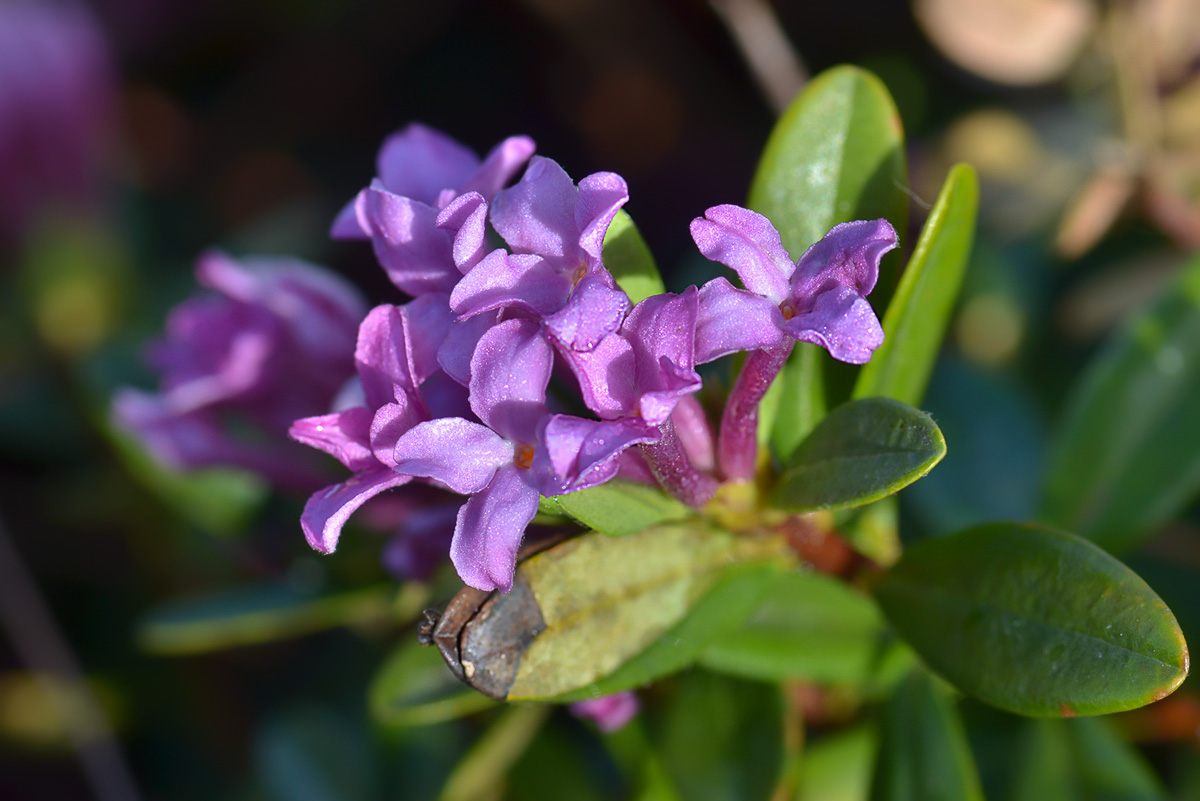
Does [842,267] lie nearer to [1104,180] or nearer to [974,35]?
[1104,180]

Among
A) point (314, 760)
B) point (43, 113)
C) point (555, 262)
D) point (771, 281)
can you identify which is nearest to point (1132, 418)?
point (771, 281)

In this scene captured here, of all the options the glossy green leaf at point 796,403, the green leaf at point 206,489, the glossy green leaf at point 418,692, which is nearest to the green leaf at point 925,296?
the glossy green leaf at point 796,403

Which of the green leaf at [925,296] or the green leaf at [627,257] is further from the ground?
the green leaf at [627,257]

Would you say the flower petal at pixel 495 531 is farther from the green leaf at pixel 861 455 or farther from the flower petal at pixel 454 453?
the green leaf at pixel 861 455

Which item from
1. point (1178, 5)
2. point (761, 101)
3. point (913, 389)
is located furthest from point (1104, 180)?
point (761, 101)

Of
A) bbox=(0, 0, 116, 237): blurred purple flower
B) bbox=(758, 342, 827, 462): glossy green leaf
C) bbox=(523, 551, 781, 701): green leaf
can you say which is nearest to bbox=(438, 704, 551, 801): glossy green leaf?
bbox=(523, 551, 781, 701): green leaf

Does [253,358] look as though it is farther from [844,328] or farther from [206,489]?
[844,328]
